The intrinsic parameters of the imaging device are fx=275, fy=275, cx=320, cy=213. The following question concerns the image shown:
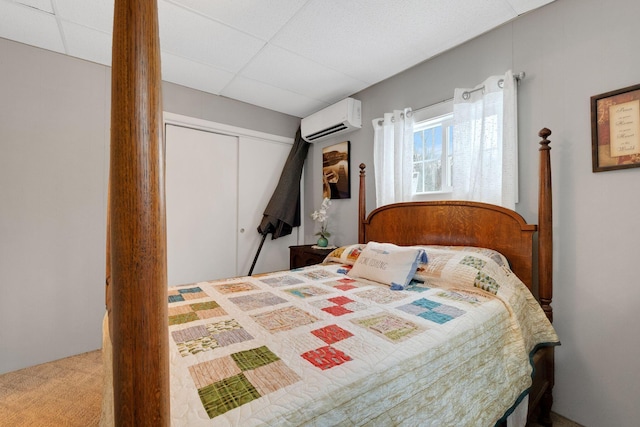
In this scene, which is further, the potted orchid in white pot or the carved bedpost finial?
the potted orchid in white pot

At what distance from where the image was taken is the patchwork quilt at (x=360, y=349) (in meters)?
0.67

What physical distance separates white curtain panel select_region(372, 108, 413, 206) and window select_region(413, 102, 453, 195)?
0.08 m

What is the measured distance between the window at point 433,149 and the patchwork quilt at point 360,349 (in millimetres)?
758

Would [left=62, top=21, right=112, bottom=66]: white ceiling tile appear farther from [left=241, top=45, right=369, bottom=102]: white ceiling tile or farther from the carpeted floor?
the carpeted floor

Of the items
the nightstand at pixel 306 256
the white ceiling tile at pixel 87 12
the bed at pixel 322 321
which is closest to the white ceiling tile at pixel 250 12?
the white ceiling tile at pixel 87 12

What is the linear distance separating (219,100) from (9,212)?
1963mm

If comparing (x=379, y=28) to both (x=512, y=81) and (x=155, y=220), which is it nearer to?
(x=512, y=81)

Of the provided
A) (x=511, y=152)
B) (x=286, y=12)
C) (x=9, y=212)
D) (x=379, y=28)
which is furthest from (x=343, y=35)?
(x=9, y=212)

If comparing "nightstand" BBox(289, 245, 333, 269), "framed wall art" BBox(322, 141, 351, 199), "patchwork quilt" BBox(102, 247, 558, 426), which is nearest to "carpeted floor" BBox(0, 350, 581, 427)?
"patchwork quilt" BBox(102, 247, 558, 426)

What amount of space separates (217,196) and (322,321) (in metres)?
2.35

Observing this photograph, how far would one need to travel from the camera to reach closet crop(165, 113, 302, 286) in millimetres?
2787

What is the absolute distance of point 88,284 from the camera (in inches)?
90.3

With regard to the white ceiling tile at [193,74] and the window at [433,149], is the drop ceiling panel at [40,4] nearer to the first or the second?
the white ceiling tile at [193,74]

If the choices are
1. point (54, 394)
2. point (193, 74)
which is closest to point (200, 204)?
point (193, 74)
